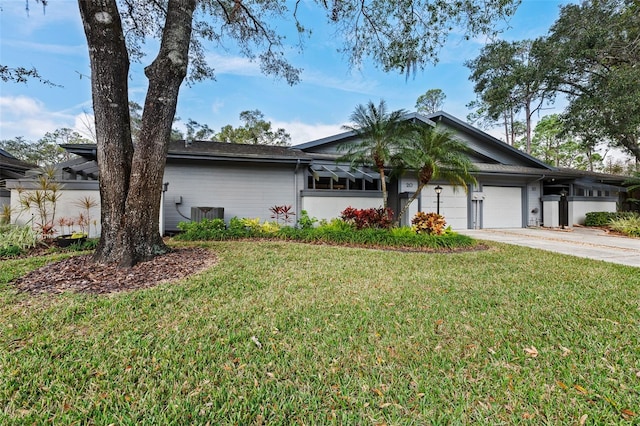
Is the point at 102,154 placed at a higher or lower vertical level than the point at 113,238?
higher

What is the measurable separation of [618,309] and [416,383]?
10.2ft

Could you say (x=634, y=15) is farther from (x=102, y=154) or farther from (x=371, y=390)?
(x=102, y=154)

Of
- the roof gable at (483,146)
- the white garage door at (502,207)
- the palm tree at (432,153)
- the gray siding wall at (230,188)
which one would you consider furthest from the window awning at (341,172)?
the white garage door at (502,207)

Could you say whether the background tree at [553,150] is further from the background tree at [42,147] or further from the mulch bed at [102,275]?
the background tree at [42,147]

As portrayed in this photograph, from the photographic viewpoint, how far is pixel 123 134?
460cm

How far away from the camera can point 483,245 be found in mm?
7562

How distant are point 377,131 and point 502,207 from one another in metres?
8.28

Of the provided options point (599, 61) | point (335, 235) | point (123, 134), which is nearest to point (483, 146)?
point (599, 61)

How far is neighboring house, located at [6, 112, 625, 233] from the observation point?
9.28 meters

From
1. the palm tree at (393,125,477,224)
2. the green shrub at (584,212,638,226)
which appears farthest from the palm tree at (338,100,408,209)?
the green shrub at (584,212,638,226)

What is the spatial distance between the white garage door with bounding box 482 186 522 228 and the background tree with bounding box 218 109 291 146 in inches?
909

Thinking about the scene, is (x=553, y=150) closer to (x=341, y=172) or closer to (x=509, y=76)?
(x=509, y=76)

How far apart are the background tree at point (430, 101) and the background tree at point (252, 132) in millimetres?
16205

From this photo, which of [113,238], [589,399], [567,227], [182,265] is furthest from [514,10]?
[567,227]
